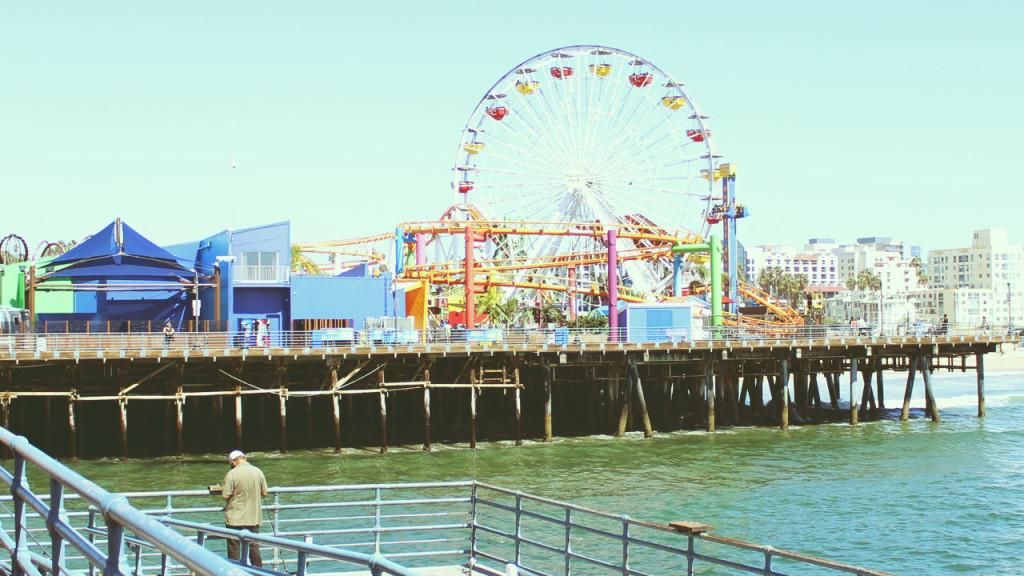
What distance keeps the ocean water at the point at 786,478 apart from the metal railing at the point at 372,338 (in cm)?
420

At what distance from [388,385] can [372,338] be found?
3812 millimetres

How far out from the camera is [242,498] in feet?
42.6

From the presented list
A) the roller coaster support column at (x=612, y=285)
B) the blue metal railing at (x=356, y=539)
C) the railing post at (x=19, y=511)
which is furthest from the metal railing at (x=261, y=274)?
the railing post at (x=19, y=511)

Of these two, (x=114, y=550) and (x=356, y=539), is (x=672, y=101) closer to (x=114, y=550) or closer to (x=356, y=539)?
(x=356, y=539)

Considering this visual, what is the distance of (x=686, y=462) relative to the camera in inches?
1559

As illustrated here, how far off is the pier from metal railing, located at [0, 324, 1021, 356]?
136 millimetres

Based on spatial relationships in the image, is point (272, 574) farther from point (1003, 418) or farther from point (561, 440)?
point (1003, 418)

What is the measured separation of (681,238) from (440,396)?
2655 centimetres

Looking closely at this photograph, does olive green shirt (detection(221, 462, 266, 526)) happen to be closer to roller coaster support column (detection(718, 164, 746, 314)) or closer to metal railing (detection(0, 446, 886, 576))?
metal railing (detection(0, 446, 886, 576))

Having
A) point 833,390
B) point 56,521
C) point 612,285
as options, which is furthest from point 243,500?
point 833,390

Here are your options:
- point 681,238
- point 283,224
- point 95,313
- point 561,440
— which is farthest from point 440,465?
point 681,238

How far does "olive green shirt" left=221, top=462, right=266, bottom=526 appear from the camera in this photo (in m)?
13.0

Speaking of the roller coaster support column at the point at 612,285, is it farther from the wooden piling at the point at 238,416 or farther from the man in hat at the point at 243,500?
the man in hat at the point at 243,500

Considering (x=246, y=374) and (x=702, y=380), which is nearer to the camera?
(x=246, y=374)
